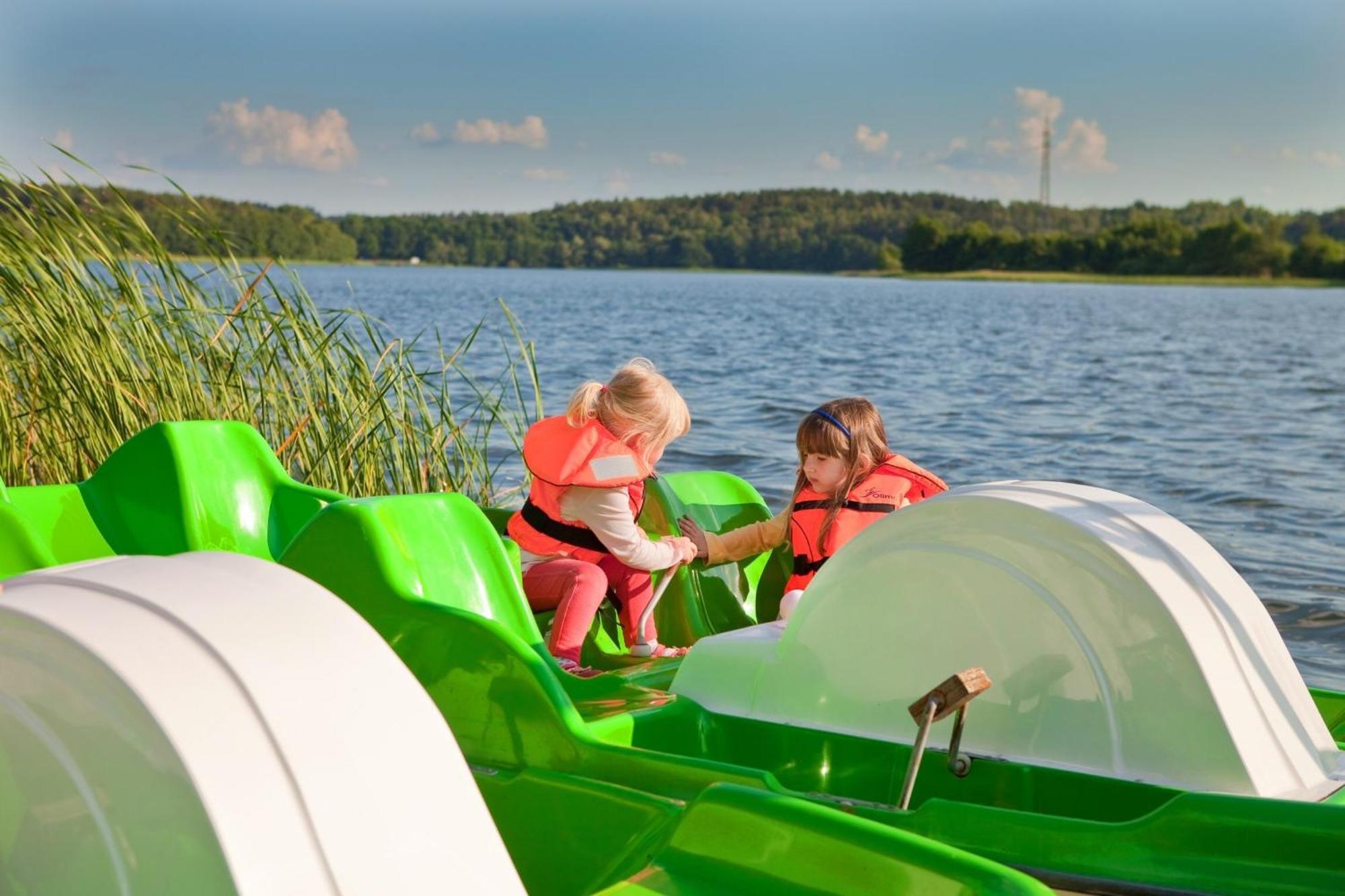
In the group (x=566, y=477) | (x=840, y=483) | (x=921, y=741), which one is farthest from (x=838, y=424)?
(x=921, y=741)

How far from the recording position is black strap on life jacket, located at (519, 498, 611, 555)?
4137mm

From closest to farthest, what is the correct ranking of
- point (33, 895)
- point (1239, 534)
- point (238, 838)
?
1. point (238, 838)
2. point (33, 895)
3. point (1239, 534)

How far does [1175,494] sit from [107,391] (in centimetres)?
776

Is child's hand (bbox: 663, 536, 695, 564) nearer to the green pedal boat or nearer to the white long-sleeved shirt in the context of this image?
the white long-sleeved shirt

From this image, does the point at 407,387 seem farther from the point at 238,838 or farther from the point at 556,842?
the point at 238,838

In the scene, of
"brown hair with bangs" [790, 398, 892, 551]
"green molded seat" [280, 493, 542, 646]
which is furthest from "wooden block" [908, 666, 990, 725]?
"brown hair with bangs" [790, 398, 892, 551]

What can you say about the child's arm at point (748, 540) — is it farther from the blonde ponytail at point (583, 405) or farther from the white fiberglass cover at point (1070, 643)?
the white fiberglass cover at point (1070, 643)

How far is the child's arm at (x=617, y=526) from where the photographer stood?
405cm

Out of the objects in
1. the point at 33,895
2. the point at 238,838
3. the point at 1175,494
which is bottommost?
the point at 1175,494

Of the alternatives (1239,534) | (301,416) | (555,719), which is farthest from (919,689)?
(1239,534)

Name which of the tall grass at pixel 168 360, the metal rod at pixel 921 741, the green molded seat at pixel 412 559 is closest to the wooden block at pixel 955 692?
the metal rod at pixel 921 741

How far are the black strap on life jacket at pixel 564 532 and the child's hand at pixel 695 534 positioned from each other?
282 mm

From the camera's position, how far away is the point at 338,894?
4.80 ft

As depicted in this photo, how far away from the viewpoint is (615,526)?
4.05 m
